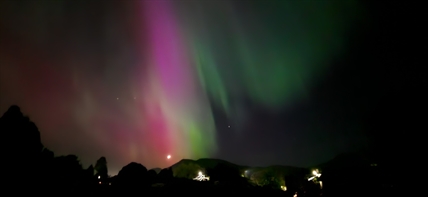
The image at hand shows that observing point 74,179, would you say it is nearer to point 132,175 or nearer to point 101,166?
point 132,175

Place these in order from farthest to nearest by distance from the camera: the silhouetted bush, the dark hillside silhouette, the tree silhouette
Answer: the tree silhouette, the silhouetted bush, the dark hillside silhouette

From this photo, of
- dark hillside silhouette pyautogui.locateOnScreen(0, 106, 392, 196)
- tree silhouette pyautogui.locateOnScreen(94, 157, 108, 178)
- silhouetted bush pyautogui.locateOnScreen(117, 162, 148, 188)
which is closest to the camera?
dark hillside silhouette pyautogui.locateOnScreen(0, 106, 392, 196)

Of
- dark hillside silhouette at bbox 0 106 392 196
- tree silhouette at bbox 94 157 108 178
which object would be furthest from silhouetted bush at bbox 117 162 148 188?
tree silhouette at bbox 94 157 108 178

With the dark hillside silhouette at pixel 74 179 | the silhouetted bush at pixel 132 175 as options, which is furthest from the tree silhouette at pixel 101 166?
the silhouetted bush at pixel 132 175

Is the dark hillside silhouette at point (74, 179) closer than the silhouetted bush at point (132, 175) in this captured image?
Yes

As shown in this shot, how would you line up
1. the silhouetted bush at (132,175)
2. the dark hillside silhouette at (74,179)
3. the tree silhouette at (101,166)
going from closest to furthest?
the dark hillside silhouette at (74,179)
the silhouetted bush at (132,175)
the tree silhouette at (101,166)

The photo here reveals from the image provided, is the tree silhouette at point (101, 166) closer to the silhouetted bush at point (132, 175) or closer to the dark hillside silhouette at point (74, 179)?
the dark hillside silhouette at point (74, 179)

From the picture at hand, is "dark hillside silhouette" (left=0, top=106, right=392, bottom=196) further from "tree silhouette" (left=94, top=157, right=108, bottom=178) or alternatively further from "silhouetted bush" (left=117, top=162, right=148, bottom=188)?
"tree silhouette" (left=94, top=157, right=108, bottom=178)

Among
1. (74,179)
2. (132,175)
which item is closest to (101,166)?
(132,175)

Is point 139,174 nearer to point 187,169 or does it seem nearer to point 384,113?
point 384,113

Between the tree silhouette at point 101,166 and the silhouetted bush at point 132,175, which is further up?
the tree silhouette at point 101,166

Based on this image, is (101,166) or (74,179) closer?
(74,179)

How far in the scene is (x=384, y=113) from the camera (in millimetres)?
25328

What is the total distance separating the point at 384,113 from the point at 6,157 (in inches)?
1137
